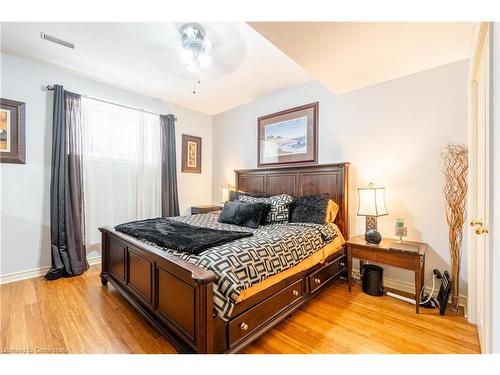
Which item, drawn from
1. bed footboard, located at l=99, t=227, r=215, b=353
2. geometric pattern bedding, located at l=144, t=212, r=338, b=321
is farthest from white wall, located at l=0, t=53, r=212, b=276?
geometric pattern bedding, located at l=144, t=212, r=338, b=321

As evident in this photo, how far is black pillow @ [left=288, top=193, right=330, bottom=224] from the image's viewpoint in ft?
8.49

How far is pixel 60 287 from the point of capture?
2.51m

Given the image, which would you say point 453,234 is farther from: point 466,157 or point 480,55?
point 480,55

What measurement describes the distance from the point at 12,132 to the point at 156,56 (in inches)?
75.8

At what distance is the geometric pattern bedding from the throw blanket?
0.05m

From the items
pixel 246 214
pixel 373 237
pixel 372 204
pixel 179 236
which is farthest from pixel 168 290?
pixel 372 204

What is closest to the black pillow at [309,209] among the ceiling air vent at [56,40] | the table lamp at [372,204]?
the table lamp at [372,204]

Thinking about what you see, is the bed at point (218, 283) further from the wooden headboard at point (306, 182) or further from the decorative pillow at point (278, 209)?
the decorative pillow at point (278, 209)

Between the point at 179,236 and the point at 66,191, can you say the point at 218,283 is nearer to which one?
the point at 179,236

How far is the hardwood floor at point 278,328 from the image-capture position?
159 centimetres

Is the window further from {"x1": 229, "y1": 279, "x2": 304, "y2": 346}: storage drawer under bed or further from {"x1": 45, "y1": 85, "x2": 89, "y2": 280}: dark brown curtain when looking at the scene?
{"x1": 229, "y1": 279, "x2": 304, "y2": 346}: storage drawer under bed
